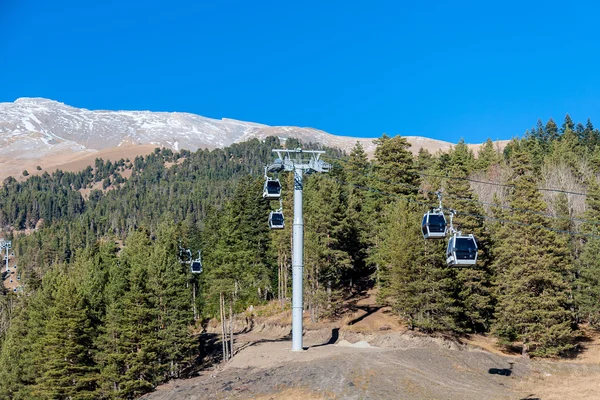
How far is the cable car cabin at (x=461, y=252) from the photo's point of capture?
24.7 meters

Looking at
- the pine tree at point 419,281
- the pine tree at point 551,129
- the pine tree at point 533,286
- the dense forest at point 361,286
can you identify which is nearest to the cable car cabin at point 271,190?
the dense forest at point 361,286

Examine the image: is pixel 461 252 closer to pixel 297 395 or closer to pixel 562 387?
pixel 297 395

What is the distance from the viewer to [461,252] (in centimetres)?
2478

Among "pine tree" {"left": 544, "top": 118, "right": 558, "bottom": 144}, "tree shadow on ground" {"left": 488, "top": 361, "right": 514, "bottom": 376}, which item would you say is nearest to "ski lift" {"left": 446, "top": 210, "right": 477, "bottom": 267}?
"tree shadow on ground" {"left": 488, "top": 361, "right": 514, "bottom": 376}

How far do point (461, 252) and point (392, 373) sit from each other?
313 inches

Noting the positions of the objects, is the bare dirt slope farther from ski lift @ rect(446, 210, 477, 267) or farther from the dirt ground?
ski lift @ rect(446, 210, 477, 267)

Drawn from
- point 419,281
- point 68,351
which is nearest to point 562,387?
point 419,281

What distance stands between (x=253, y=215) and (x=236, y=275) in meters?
21.2

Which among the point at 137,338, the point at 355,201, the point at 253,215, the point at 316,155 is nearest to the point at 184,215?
the point at 253,215

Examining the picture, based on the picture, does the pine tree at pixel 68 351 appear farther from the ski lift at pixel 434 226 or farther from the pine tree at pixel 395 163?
the pine tree at pixel 395 163

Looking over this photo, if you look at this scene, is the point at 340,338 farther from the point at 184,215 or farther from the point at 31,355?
the point at 184,215

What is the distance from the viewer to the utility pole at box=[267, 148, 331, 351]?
3497 cm

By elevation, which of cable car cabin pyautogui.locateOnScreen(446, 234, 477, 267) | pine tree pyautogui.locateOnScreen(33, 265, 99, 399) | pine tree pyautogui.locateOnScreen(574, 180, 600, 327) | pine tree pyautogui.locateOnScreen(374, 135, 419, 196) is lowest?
pine tree pyautogui.locateOnScreen(33, 265, 99, 399)

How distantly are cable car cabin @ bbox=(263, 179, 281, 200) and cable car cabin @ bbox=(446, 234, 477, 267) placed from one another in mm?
11783
